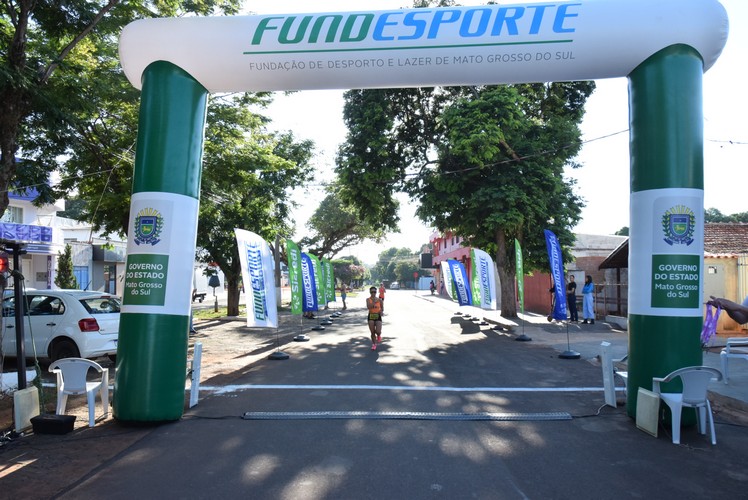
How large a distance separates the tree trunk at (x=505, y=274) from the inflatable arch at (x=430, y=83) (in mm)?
12945

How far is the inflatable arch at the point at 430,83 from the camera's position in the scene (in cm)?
609

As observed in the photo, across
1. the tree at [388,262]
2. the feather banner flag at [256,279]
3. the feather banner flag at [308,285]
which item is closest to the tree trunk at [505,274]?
the feather banner flag at [308,285]

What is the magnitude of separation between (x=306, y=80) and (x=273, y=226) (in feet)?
47.7

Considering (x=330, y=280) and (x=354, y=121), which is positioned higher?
(x=354, y=121)

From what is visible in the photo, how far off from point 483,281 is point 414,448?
1257 centimetres

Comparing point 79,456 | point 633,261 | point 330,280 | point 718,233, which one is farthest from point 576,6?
point 330,280

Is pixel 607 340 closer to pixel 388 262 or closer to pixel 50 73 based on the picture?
pixel 50 73

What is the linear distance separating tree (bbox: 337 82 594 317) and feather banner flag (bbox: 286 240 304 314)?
4.36 meters

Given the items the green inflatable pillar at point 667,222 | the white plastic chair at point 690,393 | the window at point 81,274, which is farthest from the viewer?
the window at point 81,274

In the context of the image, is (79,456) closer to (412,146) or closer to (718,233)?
(412,146)

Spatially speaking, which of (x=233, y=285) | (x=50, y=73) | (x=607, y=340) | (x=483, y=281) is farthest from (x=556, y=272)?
(x=233, y=285)

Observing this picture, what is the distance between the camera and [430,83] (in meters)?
7.04

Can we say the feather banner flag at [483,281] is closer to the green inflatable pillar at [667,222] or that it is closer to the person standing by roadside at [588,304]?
the person standing by roadside at [588,304]

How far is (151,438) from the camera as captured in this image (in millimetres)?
5688
